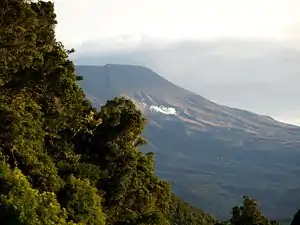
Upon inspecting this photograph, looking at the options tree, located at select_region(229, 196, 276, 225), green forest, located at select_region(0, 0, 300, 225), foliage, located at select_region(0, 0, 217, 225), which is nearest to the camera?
foliage, located at select_region(0, 0, 217, 225)

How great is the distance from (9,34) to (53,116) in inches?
183

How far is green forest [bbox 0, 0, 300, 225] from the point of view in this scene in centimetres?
1836

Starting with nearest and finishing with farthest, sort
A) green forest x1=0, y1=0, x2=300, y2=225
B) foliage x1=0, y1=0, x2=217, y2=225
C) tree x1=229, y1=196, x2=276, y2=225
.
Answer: foliage x1=0, y1=0, x2=217, y2=225
green forest x1=0, y1=0, x2=300, y2=225
tree x1=229, y1=196, x2=276, y2=225

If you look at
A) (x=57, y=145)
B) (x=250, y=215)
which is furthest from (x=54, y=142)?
(x=250, y=215)

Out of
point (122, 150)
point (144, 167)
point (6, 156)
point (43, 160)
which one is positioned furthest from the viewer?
point (144, 167)

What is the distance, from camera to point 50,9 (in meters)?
26.5

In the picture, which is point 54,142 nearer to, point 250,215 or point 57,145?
point 57,145

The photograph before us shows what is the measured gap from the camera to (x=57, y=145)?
25953 millimetres

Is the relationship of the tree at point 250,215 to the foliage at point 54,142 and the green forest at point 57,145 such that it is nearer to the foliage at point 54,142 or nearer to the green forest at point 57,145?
the green forest at point 57,145

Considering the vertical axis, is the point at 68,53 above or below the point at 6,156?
above

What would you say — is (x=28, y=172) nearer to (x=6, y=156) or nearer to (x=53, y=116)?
(x=6, y=156)

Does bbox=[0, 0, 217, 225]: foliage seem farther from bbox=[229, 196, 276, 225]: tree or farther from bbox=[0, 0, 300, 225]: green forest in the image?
bbox=[229, 196, 276, 225]: tree

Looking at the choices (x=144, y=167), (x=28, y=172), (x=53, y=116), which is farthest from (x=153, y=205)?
(x=28, y=172)

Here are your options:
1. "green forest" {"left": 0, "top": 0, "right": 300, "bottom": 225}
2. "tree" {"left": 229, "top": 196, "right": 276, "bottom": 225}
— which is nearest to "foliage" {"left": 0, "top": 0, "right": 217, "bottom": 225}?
"green forest" {"left": 0, "top": 0, "right": 300, "bottom": 225}
